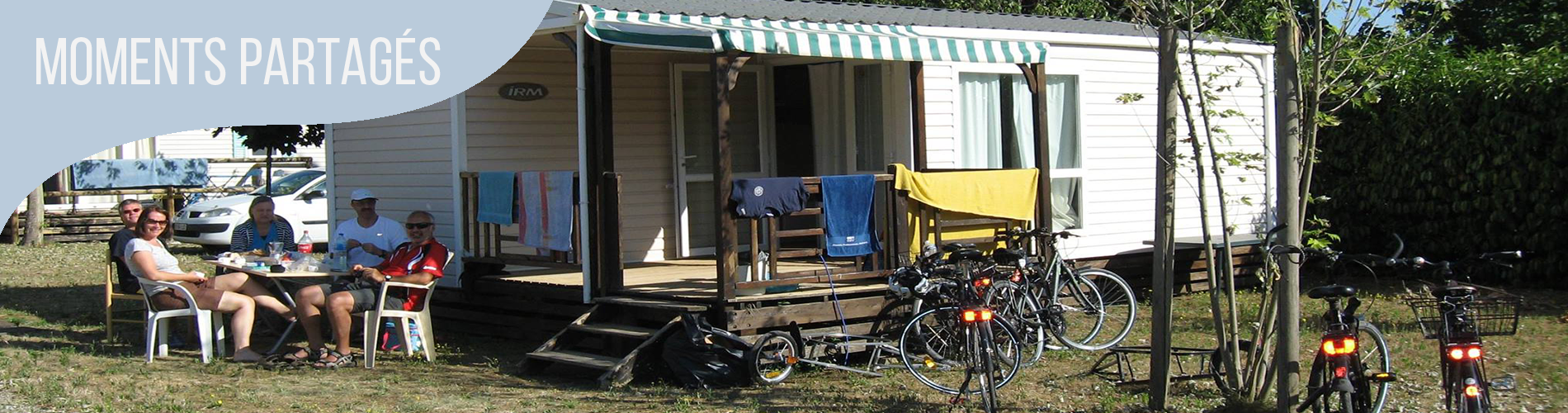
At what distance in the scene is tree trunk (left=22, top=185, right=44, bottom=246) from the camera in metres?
17.2

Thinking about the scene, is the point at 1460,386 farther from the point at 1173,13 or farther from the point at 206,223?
the point at 206,223

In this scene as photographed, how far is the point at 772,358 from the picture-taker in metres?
7.30

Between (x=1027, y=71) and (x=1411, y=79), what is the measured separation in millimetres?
4972

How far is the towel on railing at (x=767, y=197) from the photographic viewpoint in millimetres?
7590

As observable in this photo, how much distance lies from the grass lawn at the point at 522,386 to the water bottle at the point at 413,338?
0.12m

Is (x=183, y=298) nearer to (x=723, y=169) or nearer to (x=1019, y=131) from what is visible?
(x=723, y=169)

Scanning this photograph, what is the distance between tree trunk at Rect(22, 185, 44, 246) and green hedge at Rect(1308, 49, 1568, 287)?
14930 millimetres

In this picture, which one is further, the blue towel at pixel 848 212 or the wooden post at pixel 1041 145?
the wooden post at pixel 1041 145

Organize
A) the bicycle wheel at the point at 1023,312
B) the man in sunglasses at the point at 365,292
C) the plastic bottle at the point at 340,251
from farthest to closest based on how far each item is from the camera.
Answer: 1. the plastic bottle at the point at 340,251
2. the man in sunglasses at the point at 365,292
3. the bicycle wheel at the point at 1023,312

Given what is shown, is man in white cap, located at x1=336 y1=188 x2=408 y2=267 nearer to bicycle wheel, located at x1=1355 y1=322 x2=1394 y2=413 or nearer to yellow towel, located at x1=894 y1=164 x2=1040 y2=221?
yellow towel, located at x1=894 y1=164 x2=1040 y2=221

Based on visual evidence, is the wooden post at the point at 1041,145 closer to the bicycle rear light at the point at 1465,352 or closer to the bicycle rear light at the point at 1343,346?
the bicycle rear light at the point at 1343,346

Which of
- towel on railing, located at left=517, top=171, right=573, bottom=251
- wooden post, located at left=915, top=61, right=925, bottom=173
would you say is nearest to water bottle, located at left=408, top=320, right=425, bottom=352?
towel on railing, located at left=517, top=171, right=573, bottom=251

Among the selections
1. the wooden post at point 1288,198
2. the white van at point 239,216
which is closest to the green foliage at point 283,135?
the white van at point 239,216

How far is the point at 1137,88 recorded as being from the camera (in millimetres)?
10992
